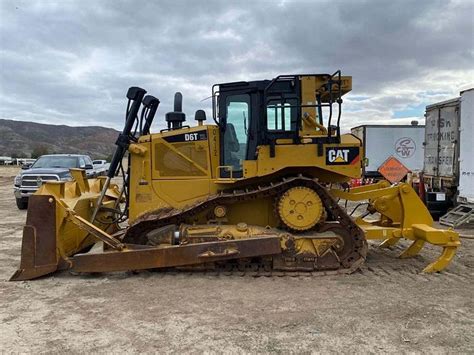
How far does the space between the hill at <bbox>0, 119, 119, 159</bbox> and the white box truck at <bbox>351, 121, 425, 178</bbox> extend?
289 feet

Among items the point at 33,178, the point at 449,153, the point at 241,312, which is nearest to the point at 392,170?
the point at 449,153

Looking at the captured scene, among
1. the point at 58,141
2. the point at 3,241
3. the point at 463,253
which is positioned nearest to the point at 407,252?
the point at 463,253

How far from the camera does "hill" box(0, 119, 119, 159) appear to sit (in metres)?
103

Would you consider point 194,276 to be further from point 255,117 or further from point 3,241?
point 3,241

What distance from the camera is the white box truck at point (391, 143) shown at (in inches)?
805

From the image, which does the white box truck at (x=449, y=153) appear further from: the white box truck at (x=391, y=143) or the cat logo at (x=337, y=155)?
the white box truck at (x=391, y=143)

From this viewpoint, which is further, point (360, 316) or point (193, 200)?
point (193, 200)

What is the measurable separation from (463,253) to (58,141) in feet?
397

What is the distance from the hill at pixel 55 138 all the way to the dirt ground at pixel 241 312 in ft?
327

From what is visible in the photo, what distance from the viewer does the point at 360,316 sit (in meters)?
4.62

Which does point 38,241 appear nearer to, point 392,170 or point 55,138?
point 392,170

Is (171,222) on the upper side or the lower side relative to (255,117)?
lower

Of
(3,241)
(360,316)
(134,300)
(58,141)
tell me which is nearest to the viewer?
(360,316)

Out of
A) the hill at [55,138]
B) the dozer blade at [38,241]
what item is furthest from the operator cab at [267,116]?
the hill at [55,138]
